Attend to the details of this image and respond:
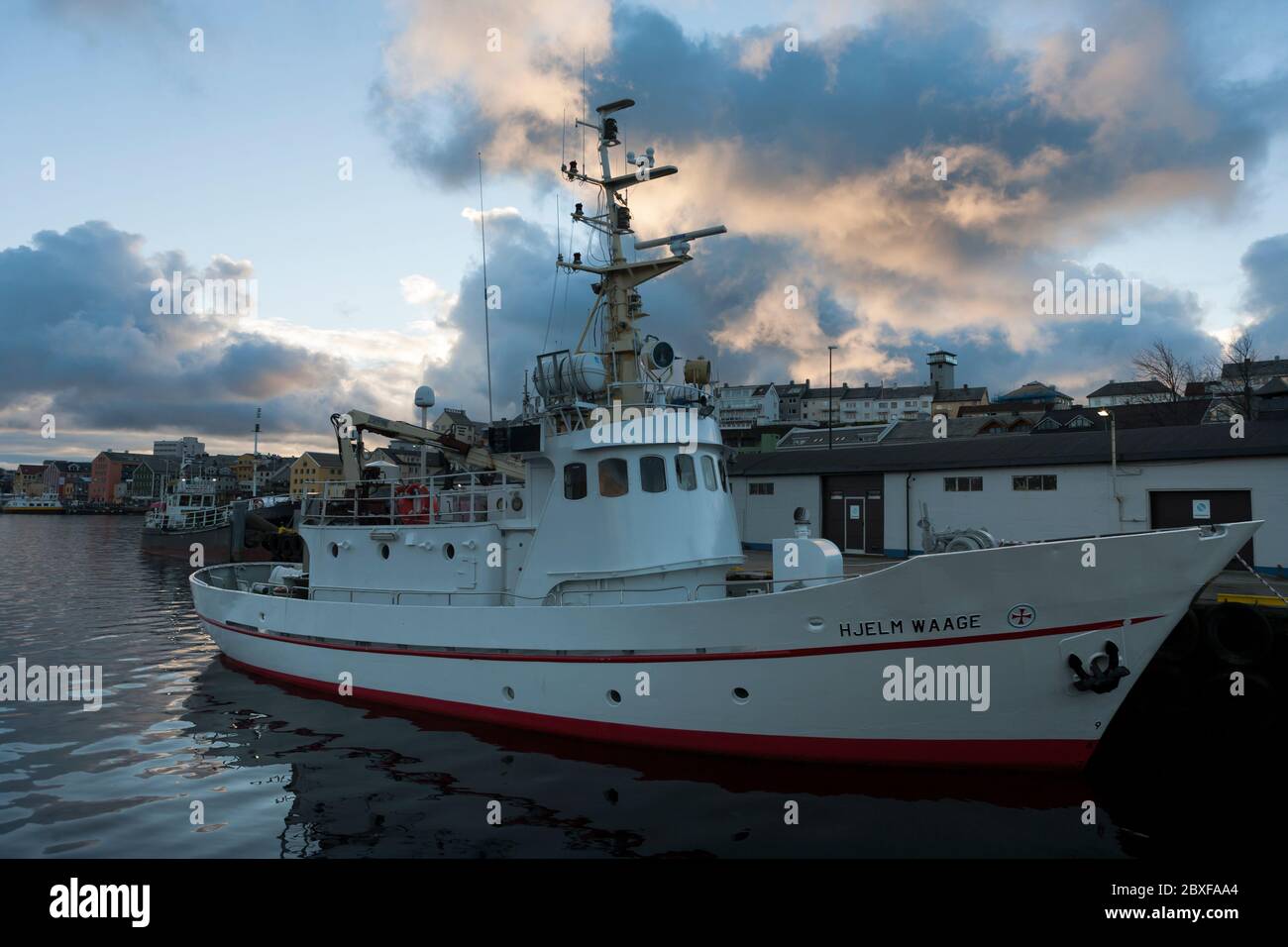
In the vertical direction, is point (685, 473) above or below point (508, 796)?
above

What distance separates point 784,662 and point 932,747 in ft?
6.37

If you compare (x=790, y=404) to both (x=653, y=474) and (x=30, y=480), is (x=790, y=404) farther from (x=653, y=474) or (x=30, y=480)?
(x=30, y=480)

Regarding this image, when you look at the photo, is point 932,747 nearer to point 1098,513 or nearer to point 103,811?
point 103,811

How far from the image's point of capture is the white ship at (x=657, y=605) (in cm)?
795

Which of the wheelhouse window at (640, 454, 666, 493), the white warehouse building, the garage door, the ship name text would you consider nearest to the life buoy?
the wheelhouse window at (640, 454, 666, 493)

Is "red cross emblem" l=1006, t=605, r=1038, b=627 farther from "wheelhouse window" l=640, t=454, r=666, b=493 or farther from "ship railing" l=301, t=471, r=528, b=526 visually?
"ship railing" l=301, t=471, r=528, b=526

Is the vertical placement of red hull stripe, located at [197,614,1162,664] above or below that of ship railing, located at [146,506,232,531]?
below

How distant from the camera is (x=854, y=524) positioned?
24922mm

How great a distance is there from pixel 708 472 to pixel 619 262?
13.0ft

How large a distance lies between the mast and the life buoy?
386 cm

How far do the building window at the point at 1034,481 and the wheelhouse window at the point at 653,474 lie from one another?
599 inches

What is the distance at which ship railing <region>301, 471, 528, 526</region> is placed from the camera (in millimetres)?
11695

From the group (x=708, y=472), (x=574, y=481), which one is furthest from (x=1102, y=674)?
(x=574, y=481)
